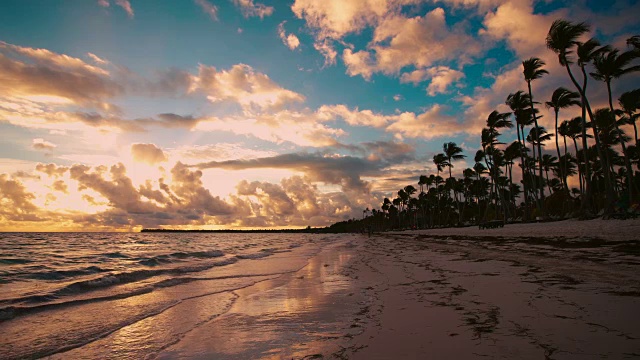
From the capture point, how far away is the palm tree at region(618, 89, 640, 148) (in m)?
37.1

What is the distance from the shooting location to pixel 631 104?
37875mm

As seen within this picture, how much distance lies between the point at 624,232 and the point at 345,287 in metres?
19.7

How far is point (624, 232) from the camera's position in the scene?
1931cm

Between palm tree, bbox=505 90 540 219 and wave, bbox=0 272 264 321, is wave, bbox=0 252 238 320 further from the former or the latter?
palm tree, bbox=505 90 540 219

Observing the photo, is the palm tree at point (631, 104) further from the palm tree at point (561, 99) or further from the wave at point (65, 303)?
the wave at point (65, 303)

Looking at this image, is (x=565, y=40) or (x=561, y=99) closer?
(x=565, y=40)

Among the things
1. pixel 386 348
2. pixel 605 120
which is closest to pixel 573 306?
pixel 386 348

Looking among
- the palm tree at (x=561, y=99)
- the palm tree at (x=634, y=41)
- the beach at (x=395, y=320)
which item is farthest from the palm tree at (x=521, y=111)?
the beach at (x=395, y=320)

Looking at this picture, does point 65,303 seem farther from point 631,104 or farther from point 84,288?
point 631,104

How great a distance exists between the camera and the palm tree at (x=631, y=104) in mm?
37100

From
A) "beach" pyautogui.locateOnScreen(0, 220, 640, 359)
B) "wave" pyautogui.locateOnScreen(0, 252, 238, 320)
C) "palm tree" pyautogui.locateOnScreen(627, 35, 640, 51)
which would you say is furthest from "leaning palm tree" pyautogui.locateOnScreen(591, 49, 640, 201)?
"wave" pyautogui.locateOnScreen(0, 252, 238, 320)

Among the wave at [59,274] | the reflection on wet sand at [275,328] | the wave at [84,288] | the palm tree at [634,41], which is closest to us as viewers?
the reflection on wet sand at [275,328]

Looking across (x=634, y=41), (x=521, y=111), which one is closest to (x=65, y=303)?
(x=634, y=41)

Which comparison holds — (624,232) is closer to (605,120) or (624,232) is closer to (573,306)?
(573,306)
